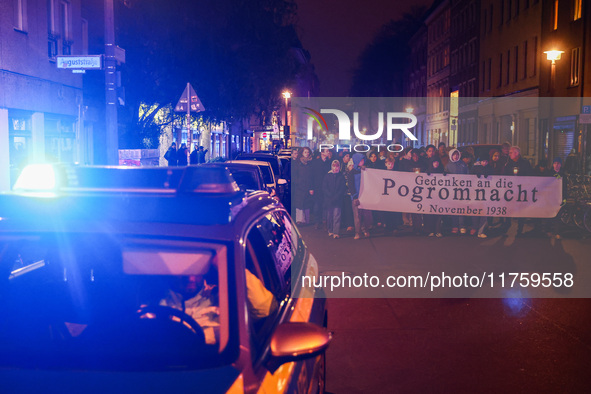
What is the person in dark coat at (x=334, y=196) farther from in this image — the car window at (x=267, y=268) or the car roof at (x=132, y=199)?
the car roof at (x=132, y=199)

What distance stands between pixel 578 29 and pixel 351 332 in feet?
102

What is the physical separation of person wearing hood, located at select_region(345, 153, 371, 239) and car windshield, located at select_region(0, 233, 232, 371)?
12.2 metres

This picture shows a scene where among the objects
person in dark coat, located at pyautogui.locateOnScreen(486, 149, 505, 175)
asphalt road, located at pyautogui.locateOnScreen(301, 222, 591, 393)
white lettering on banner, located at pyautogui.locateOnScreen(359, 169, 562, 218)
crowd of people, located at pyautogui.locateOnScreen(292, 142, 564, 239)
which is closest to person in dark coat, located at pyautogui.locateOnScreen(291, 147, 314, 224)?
crowd of people, located at pyautogui.locateOnScreen(292, 142, 564, 239)

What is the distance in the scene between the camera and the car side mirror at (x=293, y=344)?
293cm

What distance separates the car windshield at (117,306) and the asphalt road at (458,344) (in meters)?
2.83

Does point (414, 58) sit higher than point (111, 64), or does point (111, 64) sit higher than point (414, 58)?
point (414, 58)

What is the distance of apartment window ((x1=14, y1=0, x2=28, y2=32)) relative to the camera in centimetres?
2014

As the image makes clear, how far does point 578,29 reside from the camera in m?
34.6

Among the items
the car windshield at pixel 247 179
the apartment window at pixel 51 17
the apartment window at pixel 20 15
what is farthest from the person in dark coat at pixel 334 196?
the apartment window at pixel 51 17

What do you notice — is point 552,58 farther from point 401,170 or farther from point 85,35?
point 85,35

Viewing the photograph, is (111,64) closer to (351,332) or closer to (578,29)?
(351,332)

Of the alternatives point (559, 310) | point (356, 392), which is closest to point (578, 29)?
point (559, 310)

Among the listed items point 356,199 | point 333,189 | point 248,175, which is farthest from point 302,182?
point 248,175

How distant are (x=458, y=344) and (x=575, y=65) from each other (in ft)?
103
